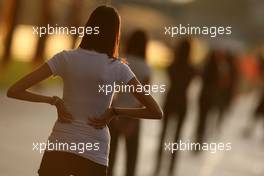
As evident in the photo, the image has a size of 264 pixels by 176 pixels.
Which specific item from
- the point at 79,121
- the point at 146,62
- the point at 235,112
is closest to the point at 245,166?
the point at 146,62

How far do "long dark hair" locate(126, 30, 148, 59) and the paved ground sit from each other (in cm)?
29

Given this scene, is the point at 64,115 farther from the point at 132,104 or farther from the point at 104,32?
the point at 132,104

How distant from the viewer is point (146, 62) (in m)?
5.04

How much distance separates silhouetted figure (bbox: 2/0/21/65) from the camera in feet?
20.7

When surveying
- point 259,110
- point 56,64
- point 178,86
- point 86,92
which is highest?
point 56,64

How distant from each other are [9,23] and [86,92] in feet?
11.1

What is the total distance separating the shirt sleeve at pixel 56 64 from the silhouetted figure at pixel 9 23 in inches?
115

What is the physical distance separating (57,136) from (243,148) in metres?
6.04

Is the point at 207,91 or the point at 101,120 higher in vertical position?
the point at 101,120

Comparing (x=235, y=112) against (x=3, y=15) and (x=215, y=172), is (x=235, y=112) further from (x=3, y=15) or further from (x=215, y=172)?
(x=3, y=15)

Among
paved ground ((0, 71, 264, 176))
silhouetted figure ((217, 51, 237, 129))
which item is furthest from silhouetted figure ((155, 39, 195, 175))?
silhouetted figure ((217, 51, 237, 129))

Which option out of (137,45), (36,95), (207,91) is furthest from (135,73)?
(207,91)

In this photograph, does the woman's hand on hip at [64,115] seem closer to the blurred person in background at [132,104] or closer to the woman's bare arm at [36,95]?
the woman's bare arm at [36,95]

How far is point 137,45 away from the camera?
5.07 meters
